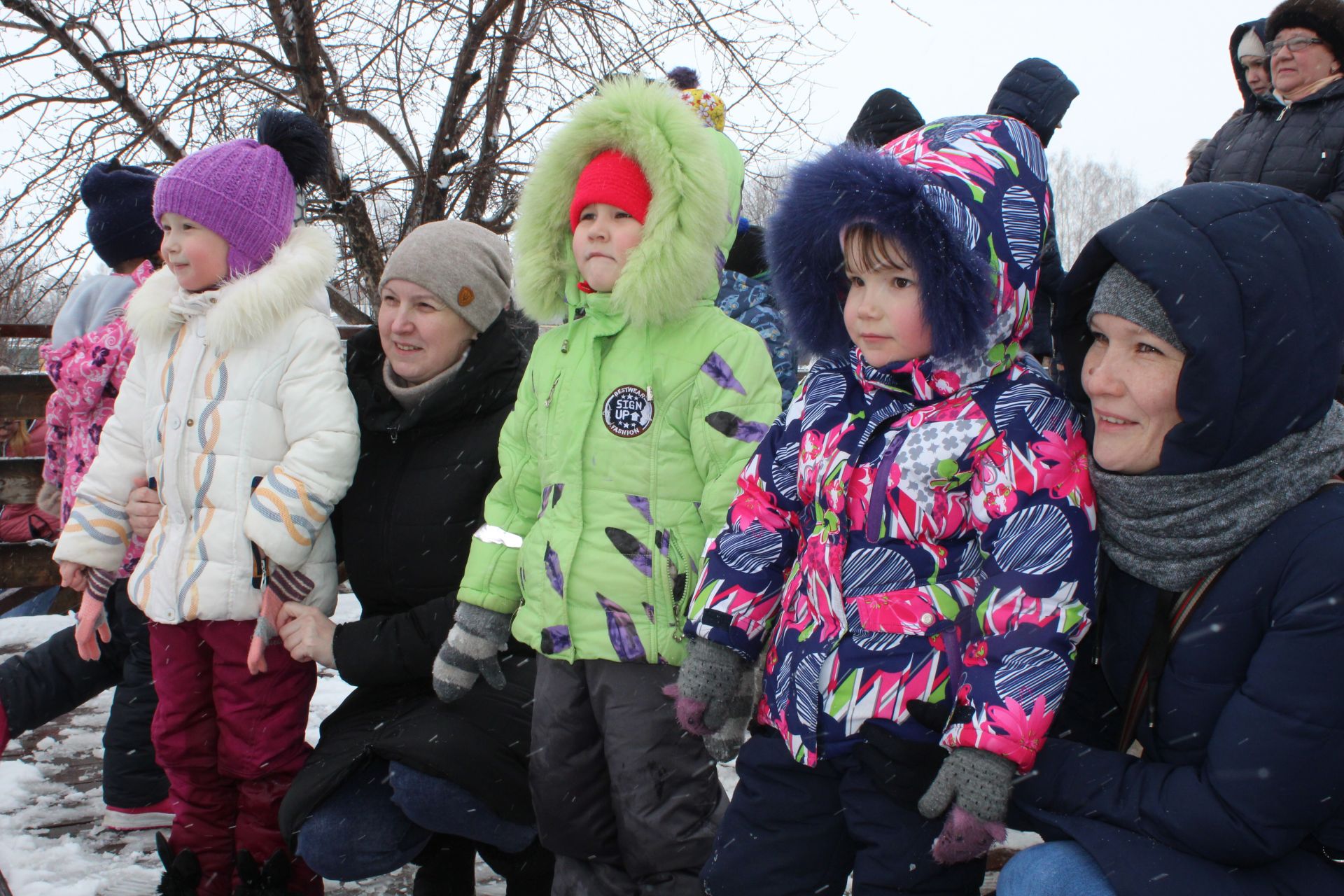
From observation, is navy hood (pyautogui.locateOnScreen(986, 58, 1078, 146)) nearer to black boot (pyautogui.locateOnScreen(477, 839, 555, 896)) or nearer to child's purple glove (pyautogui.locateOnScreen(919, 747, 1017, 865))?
child's purple glove (pyautogui.locateOnScreen(919, 747, 1017, 865))

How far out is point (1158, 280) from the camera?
51.9 inches

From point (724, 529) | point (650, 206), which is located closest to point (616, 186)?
point (650, 206)

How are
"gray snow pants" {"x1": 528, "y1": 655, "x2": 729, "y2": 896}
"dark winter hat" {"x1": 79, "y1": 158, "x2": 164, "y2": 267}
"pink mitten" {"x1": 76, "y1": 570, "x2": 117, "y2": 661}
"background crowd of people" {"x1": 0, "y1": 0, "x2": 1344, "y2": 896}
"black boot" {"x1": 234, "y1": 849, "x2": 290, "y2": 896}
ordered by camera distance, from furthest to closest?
"dark winter hat" {"x1": 79, "y1": 158, "x2": 164, "y2": 267} → "pink mitten" {"x1": 76, "y1": 570, "x2": 117, "y2": 661} → "black boot" {"x1": 234, "y1": 849, "x2": 290, "y2": 896} → "gray snow pants" {"x1": 528, "y1": 655, "x2": 729, "y2": 896} → "background crowd of people" {"x1": 0, "y1": 0, "x2": 1344, "y2": 896}

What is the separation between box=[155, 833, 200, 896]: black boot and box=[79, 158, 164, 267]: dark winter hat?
2038mm

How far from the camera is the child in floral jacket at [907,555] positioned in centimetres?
137

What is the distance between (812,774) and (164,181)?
2.12 metres

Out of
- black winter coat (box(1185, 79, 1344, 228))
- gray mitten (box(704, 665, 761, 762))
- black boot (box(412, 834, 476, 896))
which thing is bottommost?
black boot (box(412, 834, 476, 896))

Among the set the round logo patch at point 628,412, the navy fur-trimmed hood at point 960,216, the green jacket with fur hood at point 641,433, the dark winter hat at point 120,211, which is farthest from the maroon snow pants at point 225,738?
the navy fur-trimmed hood at point 960,216

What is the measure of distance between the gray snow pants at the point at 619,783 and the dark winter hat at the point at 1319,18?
129 inches

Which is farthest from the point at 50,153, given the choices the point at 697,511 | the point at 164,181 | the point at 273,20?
the point at 697,511

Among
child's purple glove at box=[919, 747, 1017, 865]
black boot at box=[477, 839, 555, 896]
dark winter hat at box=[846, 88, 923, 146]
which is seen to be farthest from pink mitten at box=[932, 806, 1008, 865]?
dark winter hat at box=[846, 88, 923, 146]

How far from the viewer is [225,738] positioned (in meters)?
2.36

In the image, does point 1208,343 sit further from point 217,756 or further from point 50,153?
point 50,153

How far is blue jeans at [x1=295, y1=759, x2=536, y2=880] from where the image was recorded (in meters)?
2.09
